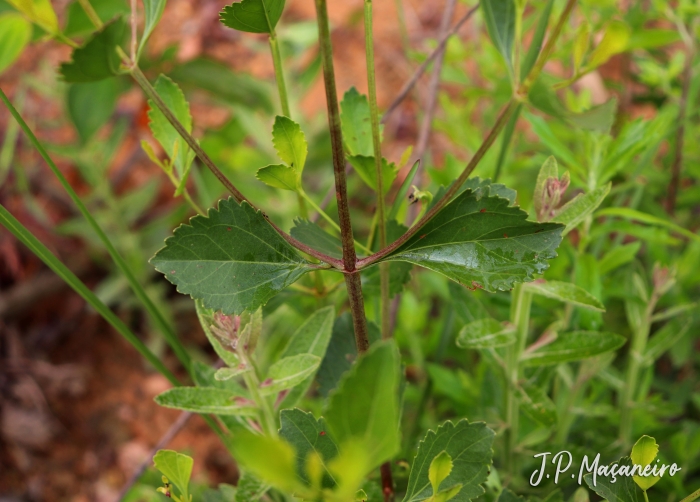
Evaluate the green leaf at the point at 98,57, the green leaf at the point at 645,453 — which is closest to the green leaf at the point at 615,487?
the green leaf at the point at 645,453

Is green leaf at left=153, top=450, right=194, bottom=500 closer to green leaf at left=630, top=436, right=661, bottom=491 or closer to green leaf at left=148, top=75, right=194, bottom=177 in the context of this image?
green leaf at left=148, top=75, right=194, bottom=177

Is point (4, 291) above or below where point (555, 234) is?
below

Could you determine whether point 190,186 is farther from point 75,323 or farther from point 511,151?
point 511,151

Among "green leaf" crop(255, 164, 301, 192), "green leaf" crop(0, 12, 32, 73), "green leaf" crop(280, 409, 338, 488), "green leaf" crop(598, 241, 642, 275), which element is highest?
"green leaf" crop(0, 12, 32, 73)

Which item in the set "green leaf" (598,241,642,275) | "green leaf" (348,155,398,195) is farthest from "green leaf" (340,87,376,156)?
"green leaf" (598,241,642,275)

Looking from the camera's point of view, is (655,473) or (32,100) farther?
(32,100)

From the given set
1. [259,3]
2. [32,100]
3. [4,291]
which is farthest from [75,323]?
[259,3]
